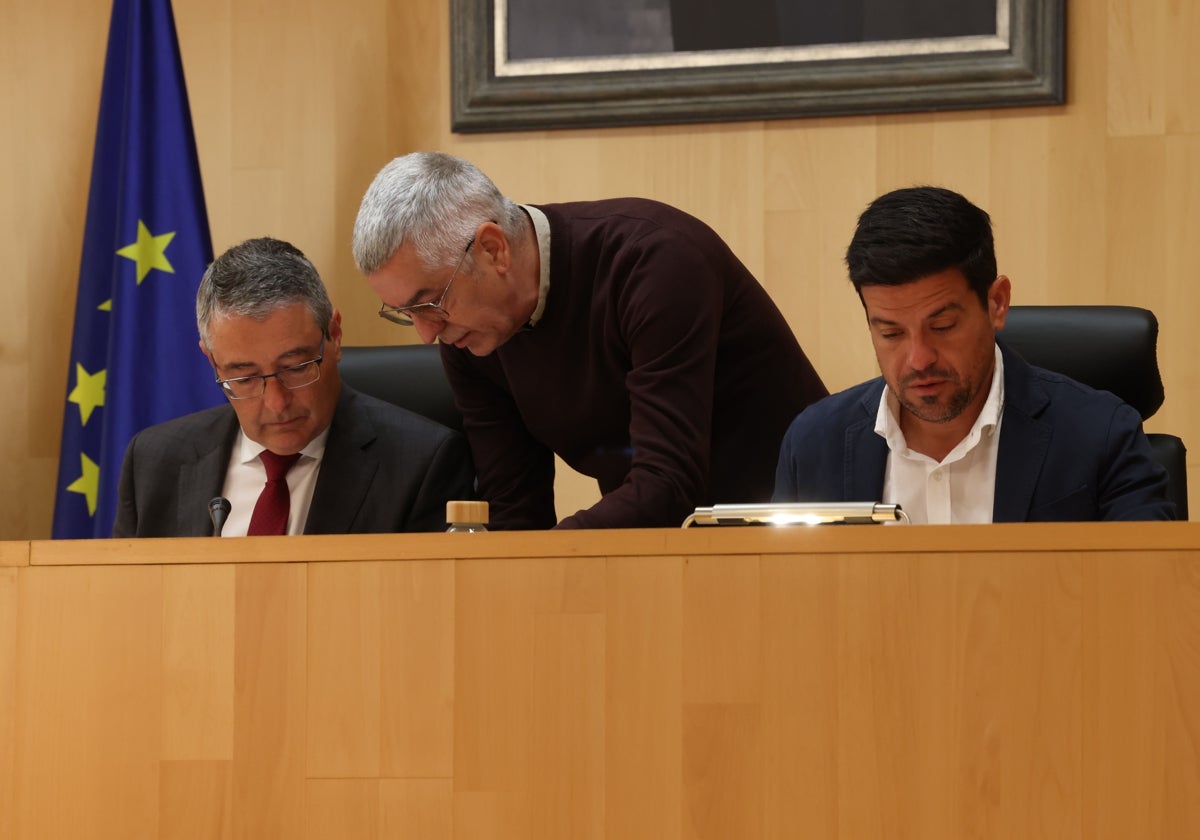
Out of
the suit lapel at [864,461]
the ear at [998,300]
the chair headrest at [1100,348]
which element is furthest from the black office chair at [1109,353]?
the suit lapel at [864,461]

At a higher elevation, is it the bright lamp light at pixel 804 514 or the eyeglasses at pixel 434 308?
the eyeglasses at pixel 434 308

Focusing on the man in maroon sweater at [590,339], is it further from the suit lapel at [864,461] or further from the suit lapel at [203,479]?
the suit lapel at [203,479]

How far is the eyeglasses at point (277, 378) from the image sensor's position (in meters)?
2.55

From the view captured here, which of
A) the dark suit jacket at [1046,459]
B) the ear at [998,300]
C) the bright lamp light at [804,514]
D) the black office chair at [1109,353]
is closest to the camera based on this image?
the bright lamp light at [804,514]

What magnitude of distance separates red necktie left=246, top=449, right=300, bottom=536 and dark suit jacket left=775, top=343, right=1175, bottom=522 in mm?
878

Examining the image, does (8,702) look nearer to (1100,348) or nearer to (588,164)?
(1100,348)

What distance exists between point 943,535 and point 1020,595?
0.28 ft

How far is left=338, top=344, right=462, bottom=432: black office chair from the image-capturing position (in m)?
2.76

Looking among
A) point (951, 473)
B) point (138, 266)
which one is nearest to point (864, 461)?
point (951, 473)

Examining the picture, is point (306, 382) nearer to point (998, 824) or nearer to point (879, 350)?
point (879, 350)

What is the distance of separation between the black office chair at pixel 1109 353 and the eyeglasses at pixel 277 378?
114 centimetres

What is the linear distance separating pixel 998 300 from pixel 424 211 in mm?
852

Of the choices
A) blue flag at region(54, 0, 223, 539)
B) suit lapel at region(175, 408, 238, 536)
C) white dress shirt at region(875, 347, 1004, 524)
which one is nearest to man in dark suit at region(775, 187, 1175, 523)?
white dress shirt at region(875, 347, 1004, 524)

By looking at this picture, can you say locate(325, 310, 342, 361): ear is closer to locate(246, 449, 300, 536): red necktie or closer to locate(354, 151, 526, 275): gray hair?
locate(246, 449, 300, 536): red necktie
